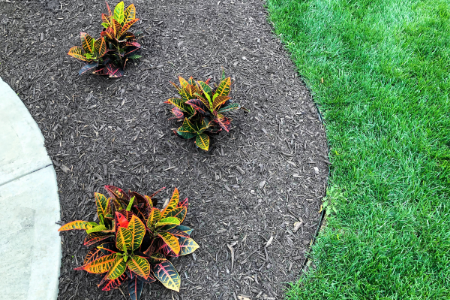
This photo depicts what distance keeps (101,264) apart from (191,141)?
50.2 inches

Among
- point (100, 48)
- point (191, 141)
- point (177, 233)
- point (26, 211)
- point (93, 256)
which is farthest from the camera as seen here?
point (100, 48)

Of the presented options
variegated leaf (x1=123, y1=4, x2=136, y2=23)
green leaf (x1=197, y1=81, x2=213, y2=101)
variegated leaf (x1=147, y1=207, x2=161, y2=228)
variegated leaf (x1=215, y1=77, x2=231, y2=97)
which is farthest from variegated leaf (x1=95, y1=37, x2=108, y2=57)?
variegated leaf (x1=147, y1=207, x2=161, y2=228)

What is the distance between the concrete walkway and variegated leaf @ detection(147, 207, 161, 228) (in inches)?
31.8

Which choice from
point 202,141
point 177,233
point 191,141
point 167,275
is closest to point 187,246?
point 177,233

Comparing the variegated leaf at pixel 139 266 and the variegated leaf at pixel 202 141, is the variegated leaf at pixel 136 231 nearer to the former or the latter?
the variegated leaf at pixel 139 266

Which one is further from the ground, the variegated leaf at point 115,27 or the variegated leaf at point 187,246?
the variegated leaf at point 115,27

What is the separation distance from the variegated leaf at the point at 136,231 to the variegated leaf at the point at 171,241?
6.5 inches

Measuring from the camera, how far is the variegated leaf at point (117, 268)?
1.88 meters

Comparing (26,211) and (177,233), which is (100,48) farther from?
(177,233)

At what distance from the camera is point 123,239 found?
1.91 metres

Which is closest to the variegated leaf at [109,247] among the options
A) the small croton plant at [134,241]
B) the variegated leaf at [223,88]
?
the small croton plant at [134,241]

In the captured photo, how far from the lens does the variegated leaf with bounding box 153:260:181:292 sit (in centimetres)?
201

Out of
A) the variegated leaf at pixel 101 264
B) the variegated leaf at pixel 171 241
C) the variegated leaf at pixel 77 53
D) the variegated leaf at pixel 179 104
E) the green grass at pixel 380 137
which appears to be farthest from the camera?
the variegated leaf at pixel 77 53

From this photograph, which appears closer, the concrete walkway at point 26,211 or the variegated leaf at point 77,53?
the concrete walkway at point 26,211
